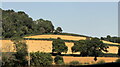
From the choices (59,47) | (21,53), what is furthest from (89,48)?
(21,53)

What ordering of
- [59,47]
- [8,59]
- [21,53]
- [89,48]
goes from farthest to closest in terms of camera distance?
[89,48], [59,47], [21,53], [8,59]

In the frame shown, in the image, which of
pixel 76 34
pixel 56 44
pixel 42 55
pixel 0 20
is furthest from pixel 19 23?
pixel 42 55

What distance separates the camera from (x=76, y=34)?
7003 inches

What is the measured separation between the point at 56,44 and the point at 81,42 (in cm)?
1059

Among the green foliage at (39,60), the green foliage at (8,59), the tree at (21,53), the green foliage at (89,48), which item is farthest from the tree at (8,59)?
the green foliage at (89,48)

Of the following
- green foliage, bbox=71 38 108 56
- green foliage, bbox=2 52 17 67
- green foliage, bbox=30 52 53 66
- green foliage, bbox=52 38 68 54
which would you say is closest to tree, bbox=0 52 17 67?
green foliage, bbox=2 52 17 67

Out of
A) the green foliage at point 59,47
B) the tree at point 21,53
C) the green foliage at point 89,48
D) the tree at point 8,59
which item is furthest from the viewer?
the green foliage at point 89,48

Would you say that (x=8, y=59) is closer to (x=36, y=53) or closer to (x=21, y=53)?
(x=21, y=53)

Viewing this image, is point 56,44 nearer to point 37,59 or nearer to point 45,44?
point 45,44

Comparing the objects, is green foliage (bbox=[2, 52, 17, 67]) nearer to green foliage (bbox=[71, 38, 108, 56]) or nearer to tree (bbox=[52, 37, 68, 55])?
tree (bbox=[52, 37, 68, 55])

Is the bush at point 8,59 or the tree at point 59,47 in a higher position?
the tree at point 59,47

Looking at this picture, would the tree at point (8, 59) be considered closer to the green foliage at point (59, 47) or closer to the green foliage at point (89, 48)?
the green foliage at point (59, 47)

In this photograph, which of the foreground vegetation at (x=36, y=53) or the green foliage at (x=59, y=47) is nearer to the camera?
the foreground vegetation at (x=36, y=53)

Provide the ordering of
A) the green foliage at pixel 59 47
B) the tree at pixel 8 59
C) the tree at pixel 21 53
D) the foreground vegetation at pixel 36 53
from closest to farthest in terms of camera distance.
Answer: the tree at pixel 8 59 → the tree at pixel 21 53 → the foreground vegetation at pixel 36 53 → the green foliage at pixel 59 47
